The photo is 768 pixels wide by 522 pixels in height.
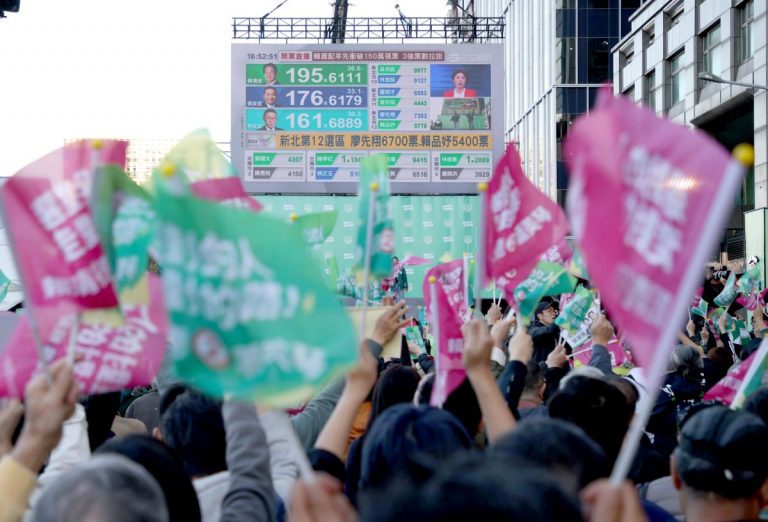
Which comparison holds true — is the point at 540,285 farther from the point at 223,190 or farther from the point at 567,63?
the point at 567,63

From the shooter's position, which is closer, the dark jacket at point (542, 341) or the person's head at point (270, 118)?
the dark jacket at point (542, 341)

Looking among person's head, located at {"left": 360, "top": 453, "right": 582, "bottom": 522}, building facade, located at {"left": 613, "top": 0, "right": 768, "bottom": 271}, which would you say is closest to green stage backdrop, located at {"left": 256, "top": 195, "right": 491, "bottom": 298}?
building facade, located at {"left": 613, "top": 0, "right": 768, "bottom": 271}

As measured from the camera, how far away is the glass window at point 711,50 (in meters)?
25.5

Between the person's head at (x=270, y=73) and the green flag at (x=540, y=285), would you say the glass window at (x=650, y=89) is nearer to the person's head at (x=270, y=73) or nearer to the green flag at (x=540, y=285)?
the person's head at (x=270, y=73)

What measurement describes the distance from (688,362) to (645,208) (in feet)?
12.9

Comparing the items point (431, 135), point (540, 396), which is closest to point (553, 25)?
point (431, 135)

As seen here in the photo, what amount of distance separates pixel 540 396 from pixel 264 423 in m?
2.14

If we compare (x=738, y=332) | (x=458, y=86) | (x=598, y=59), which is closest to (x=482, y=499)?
(x=738, y=332)

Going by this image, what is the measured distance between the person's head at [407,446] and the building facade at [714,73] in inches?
841

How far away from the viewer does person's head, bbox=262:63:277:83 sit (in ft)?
73.7

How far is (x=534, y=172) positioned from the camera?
4253cm

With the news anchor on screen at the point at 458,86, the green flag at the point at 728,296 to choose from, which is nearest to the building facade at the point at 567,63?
the news anchor on screen at the point at 458,86

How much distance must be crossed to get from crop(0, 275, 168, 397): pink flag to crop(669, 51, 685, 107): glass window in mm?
26574

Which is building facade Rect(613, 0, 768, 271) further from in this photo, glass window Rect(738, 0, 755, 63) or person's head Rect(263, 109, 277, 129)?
person's head Rect(263, 109, 277, 129)
